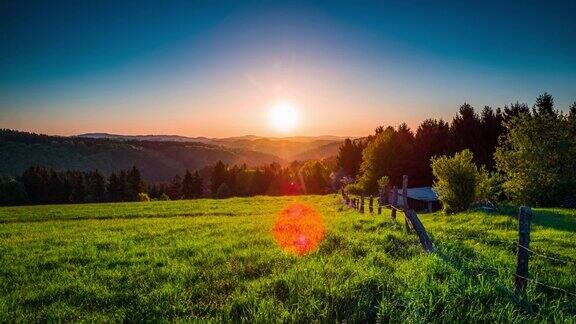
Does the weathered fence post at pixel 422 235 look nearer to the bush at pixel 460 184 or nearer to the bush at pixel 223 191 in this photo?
the bush at pixel 460 184

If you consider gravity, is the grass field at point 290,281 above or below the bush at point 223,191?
above

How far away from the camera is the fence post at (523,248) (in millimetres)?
8195

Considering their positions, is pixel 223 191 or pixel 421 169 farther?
pixel 223 191

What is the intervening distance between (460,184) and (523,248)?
22.4 meters

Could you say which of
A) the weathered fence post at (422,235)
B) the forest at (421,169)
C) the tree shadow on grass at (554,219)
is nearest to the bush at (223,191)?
the forest at (421,169)

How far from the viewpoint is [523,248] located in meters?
8.28

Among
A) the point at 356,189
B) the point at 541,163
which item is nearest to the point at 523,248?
the point at 541,163

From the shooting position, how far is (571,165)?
1480 inches

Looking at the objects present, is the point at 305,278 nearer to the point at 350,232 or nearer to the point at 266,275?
the point at 266,275

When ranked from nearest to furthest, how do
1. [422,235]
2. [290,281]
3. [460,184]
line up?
[290,281] < [422,235] < [460,184]

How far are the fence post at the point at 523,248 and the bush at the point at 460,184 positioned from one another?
868 inches

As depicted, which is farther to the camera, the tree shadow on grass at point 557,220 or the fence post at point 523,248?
the tree shadow on grass at point 557,220

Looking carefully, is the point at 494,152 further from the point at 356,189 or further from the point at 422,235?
the point at 422,235

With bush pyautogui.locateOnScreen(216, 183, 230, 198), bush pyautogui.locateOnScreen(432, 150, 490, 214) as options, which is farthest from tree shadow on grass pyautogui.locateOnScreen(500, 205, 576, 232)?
bush pyautogui.locateOnScreen(216, 183, 230, 198)
